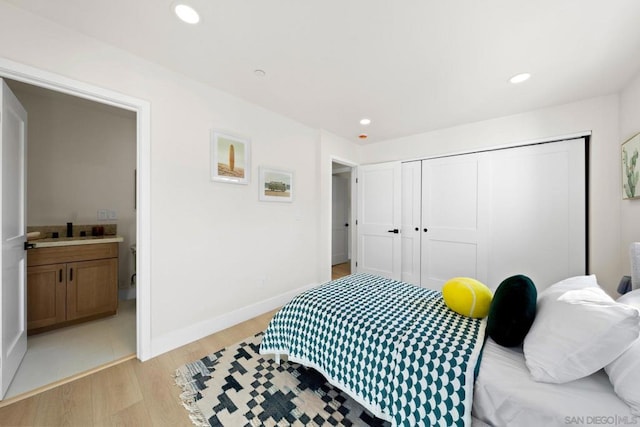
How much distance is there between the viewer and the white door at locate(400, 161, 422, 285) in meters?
3.64

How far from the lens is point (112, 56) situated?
1.76 meters

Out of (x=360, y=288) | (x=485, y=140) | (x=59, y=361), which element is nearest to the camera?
(x=59, y=361)

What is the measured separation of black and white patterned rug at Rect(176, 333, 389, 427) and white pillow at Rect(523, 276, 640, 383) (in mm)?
919

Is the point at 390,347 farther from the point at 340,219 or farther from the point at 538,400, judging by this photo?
the point at 340,219

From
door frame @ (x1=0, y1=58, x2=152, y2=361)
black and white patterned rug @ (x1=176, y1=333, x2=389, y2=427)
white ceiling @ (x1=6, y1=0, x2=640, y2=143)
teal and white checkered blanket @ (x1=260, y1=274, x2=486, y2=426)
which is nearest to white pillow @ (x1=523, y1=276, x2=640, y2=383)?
teal and white checkered blanket @ (x1=260, y1=274, x2=486, y2=426)

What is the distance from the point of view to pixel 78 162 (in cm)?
282

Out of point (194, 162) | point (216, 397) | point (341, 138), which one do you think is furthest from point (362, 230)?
point (216, 397)

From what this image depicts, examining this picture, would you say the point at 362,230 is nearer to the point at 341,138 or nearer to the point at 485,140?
the point at 341,138

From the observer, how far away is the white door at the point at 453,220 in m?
3.14

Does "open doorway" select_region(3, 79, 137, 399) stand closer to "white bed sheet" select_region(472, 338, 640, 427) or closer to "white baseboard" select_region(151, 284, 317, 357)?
"white baseboard" select_region(151, 284, 317, 357)

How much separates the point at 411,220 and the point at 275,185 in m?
2.20

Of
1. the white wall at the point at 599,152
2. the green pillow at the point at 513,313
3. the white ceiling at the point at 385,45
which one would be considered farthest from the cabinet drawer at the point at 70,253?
the white wall at the point at 599,152

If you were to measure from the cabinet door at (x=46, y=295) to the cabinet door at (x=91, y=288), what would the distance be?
2.2 inches

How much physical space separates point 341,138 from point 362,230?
162cm
